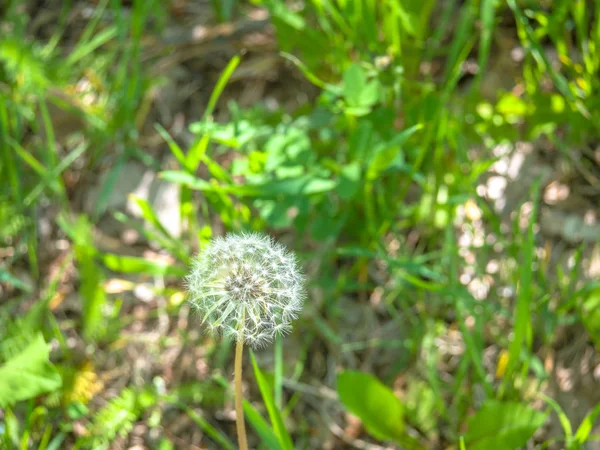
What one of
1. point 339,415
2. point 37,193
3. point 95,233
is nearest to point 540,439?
point 339,415

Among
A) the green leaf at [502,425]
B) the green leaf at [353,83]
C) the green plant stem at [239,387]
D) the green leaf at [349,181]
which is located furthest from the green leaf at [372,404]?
the green leaf at [353,83]

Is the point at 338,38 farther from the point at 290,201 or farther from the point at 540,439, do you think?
the point at 540,439

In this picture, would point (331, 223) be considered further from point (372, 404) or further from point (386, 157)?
point (372, 404)

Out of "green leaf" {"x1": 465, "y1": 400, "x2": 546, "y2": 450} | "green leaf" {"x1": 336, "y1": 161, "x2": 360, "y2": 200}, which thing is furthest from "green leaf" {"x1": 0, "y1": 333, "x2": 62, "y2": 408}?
"green leaf" {"x1": 465, "y1": 400, "x2": 546, "y2": 450}

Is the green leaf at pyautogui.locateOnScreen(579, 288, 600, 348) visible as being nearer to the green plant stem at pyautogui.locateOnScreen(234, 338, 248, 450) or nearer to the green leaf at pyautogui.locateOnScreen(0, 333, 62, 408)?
the green plant stem at pyautogui.locateOnScreen(234, 338, 248, 450)

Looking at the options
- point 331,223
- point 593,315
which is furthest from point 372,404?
point 593,315

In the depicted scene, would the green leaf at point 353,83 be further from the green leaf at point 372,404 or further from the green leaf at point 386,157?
the green leaf at point 372,404
